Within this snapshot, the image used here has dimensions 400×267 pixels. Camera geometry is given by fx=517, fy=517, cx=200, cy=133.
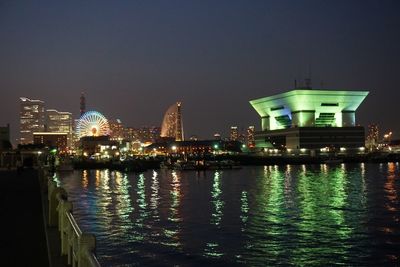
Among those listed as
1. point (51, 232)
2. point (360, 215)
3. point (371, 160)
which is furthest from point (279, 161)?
point (51, 232)

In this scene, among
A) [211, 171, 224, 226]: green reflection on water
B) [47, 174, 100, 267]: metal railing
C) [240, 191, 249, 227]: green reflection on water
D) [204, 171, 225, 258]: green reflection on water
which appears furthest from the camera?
[240, 191, 249, 227]: green reflection on water

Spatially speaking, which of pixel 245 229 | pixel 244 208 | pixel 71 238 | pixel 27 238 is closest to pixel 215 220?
pixel 245 229

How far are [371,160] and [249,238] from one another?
15215 centimetres

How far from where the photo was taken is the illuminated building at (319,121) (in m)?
183

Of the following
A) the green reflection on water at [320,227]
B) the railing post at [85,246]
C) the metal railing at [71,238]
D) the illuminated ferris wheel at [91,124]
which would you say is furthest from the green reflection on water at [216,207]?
the illuminated ferris wheel at [91,124]

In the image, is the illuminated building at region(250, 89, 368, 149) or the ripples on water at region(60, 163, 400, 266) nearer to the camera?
the ripples on water at region(60, 163, 400, 266)

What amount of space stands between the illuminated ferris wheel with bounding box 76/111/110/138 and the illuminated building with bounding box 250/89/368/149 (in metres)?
67.4

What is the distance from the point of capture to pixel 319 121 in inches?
7736

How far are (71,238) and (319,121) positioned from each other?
194 meters

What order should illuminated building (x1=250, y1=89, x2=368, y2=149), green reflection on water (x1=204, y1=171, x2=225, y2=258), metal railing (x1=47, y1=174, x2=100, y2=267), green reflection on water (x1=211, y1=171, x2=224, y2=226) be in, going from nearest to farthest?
metal railing (x1=47, y1=174, x2=100, y2=267) < green reflection on water (x1=204, y1=171, x2=225, y2=258) < green reflection on water (x1=211, y1=171, x2=224, y2=226) < illuminated building (x1=250, y1=89, x2=368, y2=149)

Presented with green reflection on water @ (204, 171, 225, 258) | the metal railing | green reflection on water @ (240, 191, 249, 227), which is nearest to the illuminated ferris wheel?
green reflection on water @ (204, 171, 225, 258)

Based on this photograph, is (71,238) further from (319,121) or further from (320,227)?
(319,121)

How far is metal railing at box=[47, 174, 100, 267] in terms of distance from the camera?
588 centimetres

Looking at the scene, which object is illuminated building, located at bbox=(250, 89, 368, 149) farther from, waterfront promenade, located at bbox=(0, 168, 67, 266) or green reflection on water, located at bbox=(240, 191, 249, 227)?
waterfront promenade, located at bbox=(0, 168, 67, 266)
